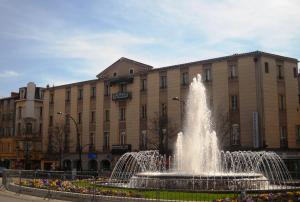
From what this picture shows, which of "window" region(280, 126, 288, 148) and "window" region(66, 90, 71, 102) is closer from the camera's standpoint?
"window" region(280, 126, 288, 148)

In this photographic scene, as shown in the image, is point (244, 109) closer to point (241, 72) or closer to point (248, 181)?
point (241, 72)

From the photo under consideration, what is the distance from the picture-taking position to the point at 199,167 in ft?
91.4

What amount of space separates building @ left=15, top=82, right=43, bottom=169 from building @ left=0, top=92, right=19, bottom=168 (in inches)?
43.6

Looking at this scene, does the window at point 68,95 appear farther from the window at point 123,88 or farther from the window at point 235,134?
the window at point 235,134

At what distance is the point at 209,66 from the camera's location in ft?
162

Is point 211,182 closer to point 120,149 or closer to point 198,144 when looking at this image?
point 198,144

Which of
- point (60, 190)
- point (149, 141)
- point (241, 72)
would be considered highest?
point (241, 72)

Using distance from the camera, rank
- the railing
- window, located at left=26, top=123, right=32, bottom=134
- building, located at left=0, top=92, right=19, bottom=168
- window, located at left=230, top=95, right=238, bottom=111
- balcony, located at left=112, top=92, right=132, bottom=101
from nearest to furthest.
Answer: the railing
window, located at left=230, top=95, right=238, bottom=111
balcony, located at left=112, top=92, right=132, bottom=101
building, located at left=0, top=92, right=19, bottom=168
window, located at left=26, top=123, right=32, bottom=134

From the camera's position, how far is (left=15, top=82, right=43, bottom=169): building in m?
71.9

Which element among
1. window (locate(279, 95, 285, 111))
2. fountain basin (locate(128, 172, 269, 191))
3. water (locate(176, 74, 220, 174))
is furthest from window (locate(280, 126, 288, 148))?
fountain basin (locate(128, 172, 269, 191))

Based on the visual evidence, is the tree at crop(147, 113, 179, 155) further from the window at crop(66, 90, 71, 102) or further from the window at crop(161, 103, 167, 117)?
the window at crop(66, 90, 71, 102)

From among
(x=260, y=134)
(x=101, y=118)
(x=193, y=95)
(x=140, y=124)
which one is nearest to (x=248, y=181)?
(x=193, y=95)

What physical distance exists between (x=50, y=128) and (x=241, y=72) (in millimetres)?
33668

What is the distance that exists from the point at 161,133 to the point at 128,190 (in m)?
29.2
